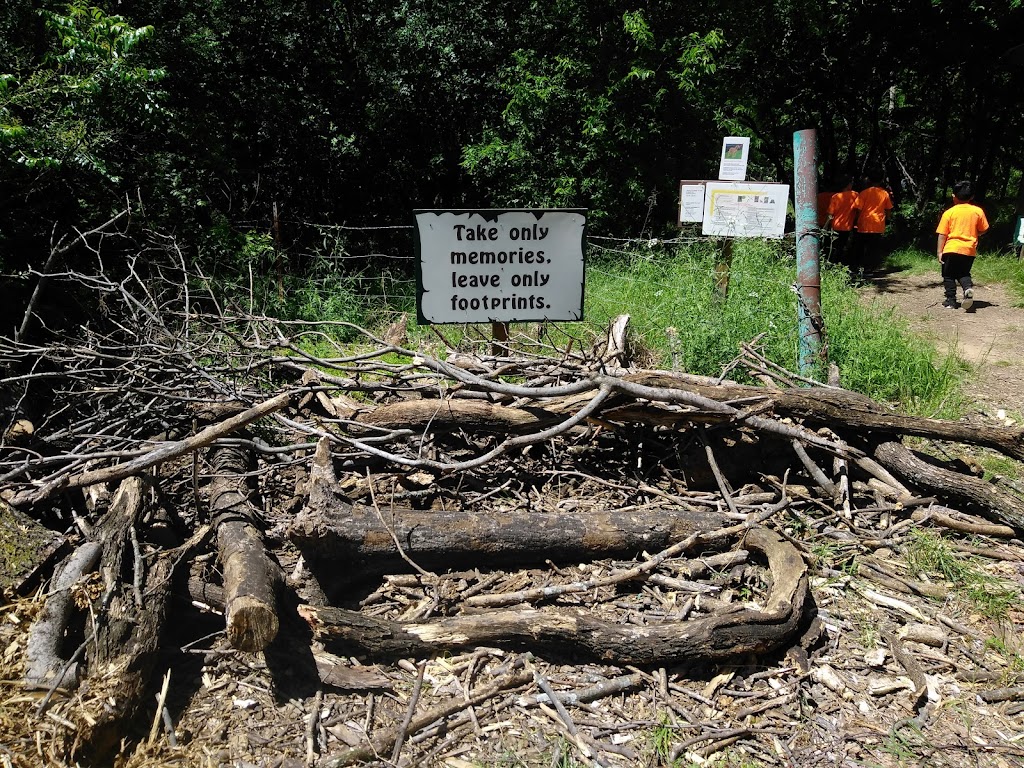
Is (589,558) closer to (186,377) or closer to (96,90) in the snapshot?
(186,377)

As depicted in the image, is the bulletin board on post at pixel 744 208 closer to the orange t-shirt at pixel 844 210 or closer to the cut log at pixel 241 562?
the cut log at pixel 241 562

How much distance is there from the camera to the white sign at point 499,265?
449cm

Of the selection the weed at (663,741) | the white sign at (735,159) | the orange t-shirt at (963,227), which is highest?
the white sign at (735,159)

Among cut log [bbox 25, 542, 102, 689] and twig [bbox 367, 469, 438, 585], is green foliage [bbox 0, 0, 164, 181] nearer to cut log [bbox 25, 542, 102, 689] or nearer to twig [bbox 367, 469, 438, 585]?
cut log [bbox 25, 542, 102, 689]

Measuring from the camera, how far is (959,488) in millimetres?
3859

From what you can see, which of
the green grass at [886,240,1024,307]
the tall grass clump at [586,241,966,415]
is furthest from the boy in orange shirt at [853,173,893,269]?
the tall grass clump at [586,241,966,415]

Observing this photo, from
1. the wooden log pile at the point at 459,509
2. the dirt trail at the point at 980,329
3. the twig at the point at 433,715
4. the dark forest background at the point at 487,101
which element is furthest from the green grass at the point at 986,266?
the twig at the point at 433,715

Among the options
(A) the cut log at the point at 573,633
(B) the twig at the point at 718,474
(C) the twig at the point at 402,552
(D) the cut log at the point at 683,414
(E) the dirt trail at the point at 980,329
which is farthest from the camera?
(E) the dirt trail at the point at 980,329

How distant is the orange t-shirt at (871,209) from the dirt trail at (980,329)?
85 cm

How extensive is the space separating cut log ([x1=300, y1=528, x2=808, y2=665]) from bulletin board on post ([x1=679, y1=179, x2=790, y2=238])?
12.6 feet

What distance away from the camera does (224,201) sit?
10.9 meters

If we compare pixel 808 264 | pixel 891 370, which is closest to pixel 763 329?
pixel 808 264

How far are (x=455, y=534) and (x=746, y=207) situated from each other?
4093 mm

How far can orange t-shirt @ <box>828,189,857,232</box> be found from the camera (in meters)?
11.2
